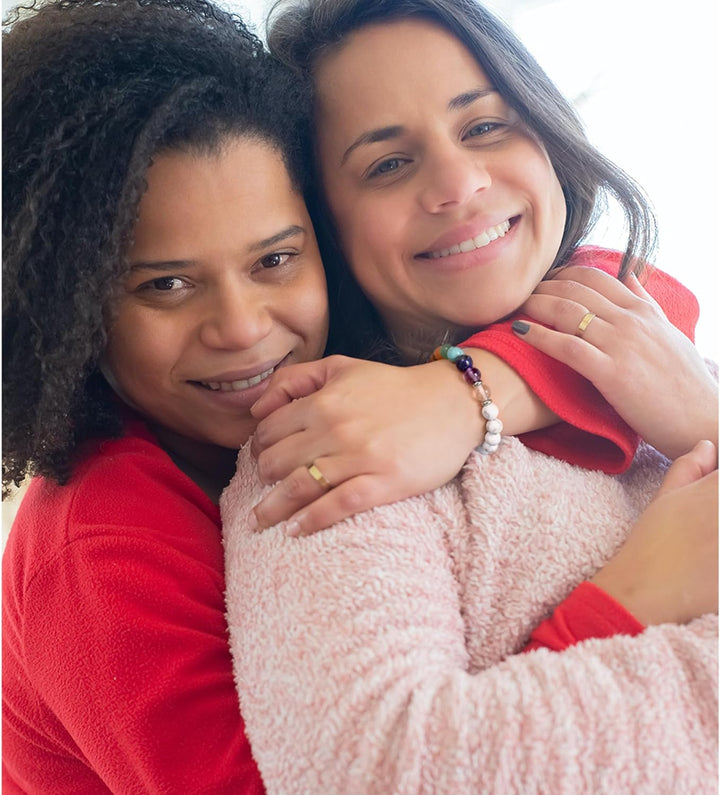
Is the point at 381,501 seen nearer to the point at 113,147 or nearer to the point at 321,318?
the point at 321,318

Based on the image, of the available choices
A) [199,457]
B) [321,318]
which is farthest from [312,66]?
[199,457]

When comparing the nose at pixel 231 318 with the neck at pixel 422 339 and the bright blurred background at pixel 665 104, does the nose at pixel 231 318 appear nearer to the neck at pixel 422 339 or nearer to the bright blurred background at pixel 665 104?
the neck at pixel 422 339

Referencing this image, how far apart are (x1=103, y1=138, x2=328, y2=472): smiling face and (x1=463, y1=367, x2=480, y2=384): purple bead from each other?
259 mm

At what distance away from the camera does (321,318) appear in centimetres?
111

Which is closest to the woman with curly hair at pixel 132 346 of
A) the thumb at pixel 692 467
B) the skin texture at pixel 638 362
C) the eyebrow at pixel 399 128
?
the eyebrow at pixel 399 128

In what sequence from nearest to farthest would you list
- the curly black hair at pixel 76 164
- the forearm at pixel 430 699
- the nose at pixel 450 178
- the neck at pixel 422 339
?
the forearm at pixel 430 699, the curly black hair at pixel 76 164, the nose at pixel 450 178, the neck at pixel 422 339

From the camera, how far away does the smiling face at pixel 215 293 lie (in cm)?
96

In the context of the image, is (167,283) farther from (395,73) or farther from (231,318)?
(395,73)

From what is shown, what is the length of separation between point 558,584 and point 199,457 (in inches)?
23.5

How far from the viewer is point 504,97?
3.57 ft

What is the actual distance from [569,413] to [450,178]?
0.33 m

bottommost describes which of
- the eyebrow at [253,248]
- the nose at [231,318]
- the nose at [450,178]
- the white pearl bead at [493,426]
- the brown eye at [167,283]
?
the white pearl bead at [493,426]

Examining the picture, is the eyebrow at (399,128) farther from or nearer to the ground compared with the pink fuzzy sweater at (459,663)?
farther from the ground

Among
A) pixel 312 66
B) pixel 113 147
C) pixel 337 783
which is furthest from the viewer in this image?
pixel 312 66
